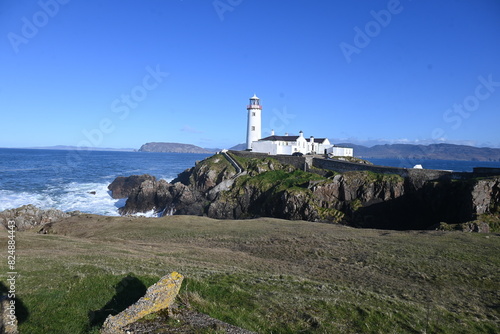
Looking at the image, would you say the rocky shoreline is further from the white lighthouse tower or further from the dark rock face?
the white lighthouse tower

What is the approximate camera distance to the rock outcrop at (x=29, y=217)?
37000 mm

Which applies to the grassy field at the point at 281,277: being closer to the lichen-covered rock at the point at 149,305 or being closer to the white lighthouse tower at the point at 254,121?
the lichen-covered rock at the point at 149,305

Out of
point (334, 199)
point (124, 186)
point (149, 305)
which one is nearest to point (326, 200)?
point (334, 199)

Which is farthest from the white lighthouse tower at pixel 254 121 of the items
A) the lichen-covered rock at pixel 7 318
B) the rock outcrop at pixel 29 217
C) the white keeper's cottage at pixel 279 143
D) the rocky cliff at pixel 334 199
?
the lichen-covered rock at pixel 7 318

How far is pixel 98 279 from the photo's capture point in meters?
12.2

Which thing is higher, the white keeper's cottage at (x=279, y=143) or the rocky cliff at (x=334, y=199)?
the white keeper's cottage at (x=279, y=143)

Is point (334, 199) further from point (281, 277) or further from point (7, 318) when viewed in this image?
point (7, 318)

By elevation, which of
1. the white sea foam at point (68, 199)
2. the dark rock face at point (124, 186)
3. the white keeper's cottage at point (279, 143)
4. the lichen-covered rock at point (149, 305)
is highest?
the white keeper's cottage at point (279, 143)

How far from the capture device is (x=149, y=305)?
8859 millimetres

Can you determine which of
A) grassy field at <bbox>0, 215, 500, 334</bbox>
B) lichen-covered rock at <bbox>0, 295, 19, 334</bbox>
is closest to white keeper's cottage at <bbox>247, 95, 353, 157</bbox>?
grassy field at <bbox>0, 215, 500, 334</bbox>

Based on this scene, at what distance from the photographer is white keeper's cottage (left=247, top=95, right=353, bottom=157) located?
79875 mm

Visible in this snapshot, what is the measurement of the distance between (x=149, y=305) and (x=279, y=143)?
237 feet

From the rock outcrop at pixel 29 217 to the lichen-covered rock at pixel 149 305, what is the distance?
1397 inches

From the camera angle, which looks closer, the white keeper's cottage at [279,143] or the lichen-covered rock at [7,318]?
the lichen-covered rock at [7,318]
